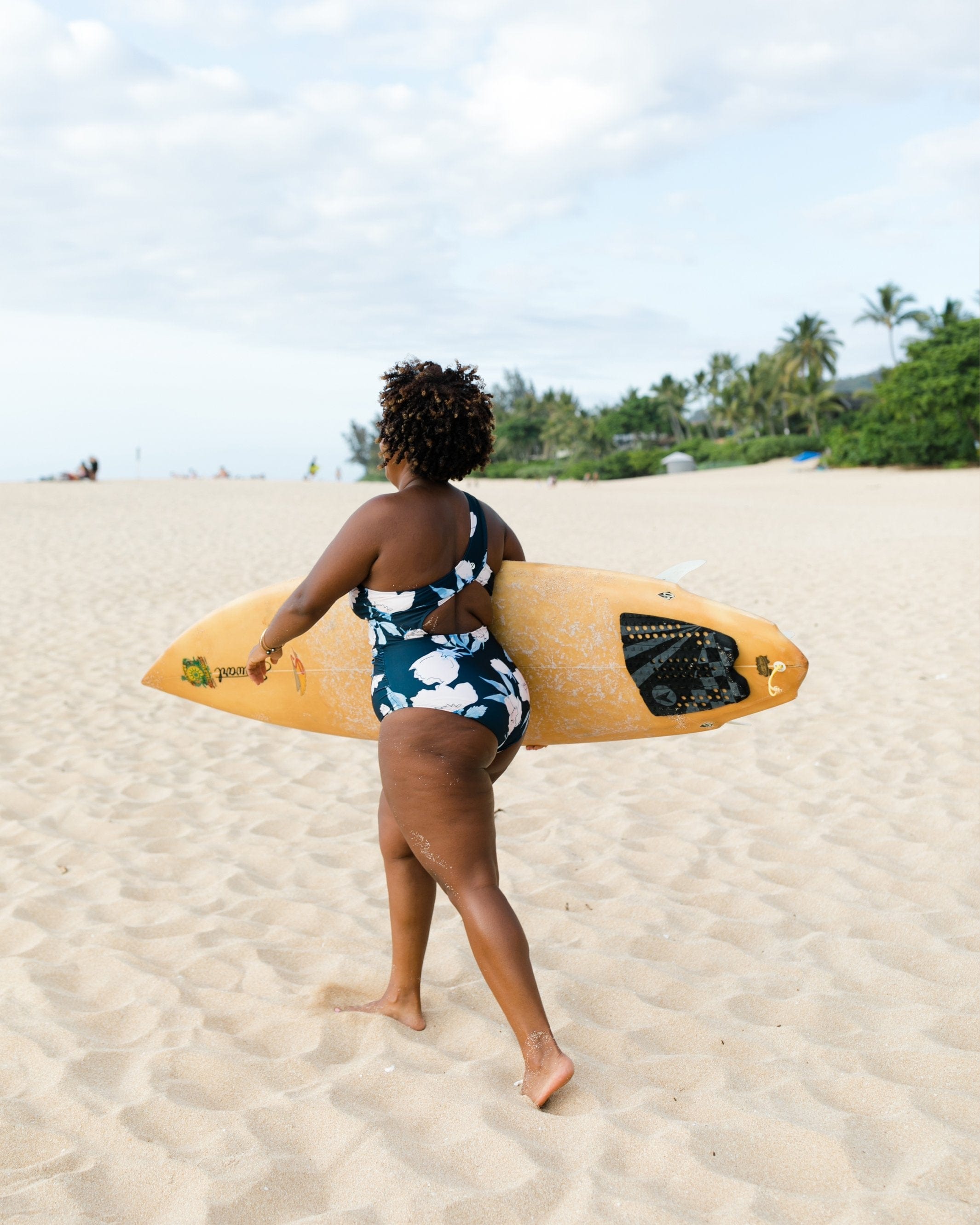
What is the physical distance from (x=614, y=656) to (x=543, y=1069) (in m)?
1.20

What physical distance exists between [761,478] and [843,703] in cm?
3614

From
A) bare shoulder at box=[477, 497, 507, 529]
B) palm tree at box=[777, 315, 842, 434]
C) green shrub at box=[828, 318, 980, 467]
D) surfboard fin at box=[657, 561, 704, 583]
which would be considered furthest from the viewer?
palm tree at box=[777, 315, 842, 434]

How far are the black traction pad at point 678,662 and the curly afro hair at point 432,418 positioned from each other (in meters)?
0.87

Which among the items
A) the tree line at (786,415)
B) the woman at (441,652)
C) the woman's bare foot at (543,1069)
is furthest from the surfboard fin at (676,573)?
the tree line at (786,415)

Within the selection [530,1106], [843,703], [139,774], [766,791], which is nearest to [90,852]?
[139,774]

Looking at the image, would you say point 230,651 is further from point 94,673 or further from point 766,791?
point 94,673

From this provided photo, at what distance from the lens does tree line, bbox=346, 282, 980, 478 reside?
35719mm

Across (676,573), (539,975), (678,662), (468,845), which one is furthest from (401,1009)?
(676,573)

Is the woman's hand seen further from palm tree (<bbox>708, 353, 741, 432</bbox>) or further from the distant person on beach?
palm tree (<bbox>708, 353, 741, 432</bbox>)

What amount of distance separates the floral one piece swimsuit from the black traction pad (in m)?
0.63

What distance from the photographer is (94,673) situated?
7309mm

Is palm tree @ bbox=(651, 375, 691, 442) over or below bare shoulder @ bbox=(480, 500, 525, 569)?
over

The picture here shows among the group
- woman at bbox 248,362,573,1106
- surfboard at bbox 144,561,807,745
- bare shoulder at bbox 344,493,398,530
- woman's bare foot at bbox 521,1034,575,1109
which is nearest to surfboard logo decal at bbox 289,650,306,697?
surfboard at bbox 144,561,807,745

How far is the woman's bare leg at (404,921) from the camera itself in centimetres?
264
